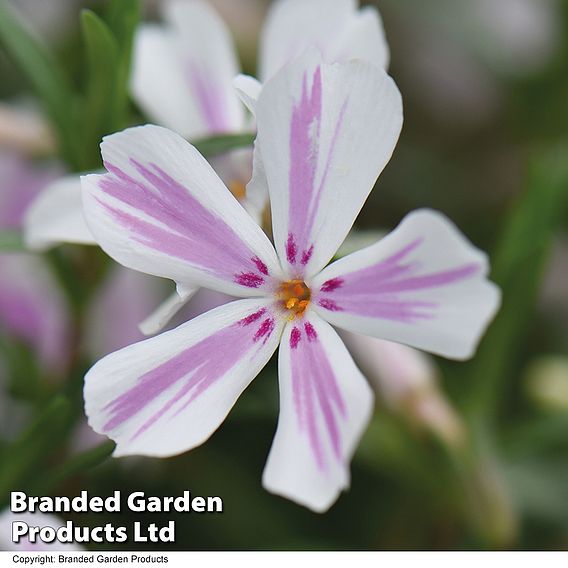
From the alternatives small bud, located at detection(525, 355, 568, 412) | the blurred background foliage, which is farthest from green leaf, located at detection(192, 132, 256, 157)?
small bud, located at detection(525, 355, 568, 412)

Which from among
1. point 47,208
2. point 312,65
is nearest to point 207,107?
point 47,208

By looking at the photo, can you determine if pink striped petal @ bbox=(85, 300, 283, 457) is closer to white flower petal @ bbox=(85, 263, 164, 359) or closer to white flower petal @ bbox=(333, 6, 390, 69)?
white flower petal @ bbox=(333, 6, 390, 69)

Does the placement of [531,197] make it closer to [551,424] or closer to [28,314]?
[551,424]

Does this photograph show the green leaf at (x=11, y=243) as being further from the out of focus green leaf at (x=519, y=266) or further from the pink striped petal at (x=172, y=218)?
the out of focus green leaf at (x=519, y=266)

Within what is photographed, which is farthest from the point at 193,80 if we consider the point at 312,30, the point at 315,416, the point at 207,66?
Answer: the point at 315,416

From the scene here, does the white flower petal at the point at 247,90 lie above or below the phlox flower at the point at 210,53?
below

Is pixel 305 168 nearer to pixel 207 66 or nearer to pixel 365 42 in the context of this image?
pixel 365 42

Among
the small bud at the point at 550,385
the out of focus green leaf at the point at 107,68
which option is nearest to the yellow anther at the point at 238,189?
the out of focus green leaf at the point at 107,68
